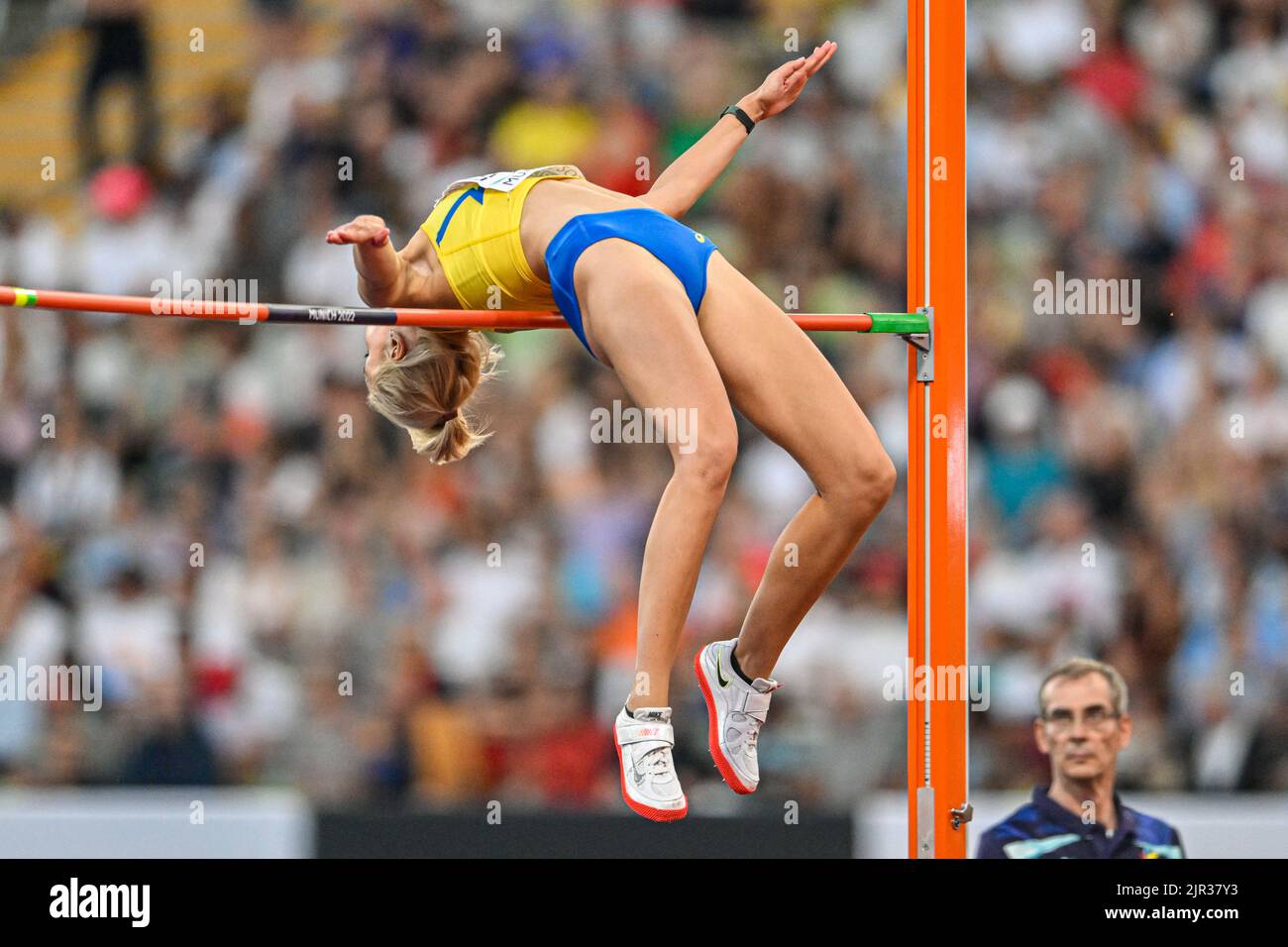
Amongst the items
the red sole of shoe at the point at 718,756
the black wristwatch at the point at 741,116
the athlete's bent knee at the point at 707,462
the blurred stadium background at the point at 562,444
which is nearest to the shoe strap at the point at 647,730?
the red sole of shoe at the point at 718,756

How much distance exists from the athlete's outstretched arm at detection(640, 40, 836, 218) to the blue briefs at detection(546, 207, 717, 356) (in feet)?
0.76

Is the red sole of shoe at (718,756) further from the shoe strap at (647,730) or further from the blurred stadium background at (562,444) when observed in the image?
the blurred stadium background at (562,444)

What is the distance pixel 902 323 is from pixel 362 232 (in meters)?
1.25

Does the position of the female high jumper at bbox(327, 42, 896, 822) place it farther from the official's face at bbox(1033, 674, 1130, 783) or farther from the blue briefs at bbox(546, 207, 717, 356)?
the official's face at bbox(1033, 674, 1130, 783)

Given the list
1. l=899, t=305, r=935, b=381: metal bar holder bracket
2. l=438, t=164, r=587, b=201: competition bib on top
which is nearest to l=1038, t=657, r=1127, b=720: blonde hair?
l=899, t=305, r=935, b=381: metal bar holder bracket

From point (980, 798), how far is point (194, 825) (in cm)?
→ 230

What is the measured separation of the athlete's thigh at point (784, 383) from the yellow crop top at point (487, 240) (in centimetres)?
42

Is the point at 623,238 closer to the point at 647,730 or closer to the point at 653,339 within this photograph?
the point at 653,339

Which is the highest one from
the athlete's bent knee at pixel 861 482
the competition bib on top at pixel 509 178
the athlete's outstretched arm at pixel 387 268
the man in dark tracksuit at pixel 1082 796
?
the competition bib on top at pixel 509 178

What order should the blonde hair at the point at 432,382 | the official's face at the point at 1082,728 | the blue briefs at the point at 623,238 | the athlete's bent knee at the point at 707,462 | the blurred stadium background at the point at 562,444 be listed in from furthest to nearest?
the blurred stadium background at the point at 562,444 → the blonde hair at the point at 432,382 → the official's face at the point at 1082,728 → the blue briefs at the point at 623,238 → the athlete's bent knee at the point at 707,462

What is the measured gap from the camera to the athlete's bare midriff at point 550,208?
4.06 metres

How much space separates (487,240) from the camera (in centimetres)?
415

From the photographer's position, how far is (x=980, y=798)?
5.46m
